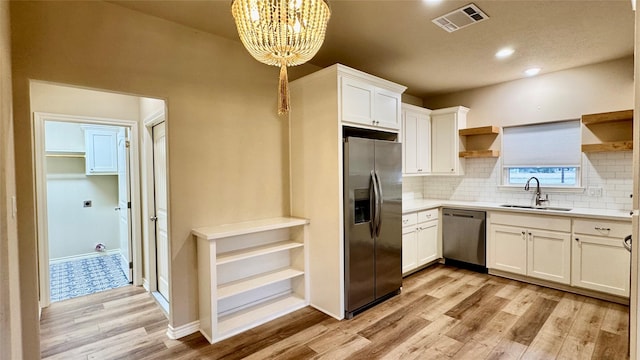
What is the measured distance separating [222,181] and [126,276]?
8.16 feet

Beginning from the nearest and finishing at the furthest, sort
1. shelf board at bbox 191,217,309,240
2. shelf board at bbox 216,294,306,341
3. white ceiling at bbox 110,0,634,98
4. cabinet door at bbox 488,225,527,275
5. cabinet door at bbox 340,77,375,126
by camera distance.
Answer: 1. white ceiling at bbox 110,0,634,98
2. shelf board at bbox 191,217,309,240
3. shelf board at bbox 216,294,306,341
4. cabinet door at bbox 340,77,375,126
5. cabinet door at bbox 488,225,527,275

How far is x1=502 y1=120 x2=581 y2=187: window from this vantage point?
147 inches

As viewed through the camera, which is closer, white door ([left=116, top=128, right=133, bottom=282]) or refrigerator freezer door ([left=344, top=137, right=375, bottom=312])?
refrigerator freezer door ([left=344, top=137, right=375, bottom=312])

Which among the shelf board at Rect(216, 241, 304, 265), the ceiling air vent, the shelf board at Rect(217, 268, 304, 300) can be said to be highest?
the ceiling air vent

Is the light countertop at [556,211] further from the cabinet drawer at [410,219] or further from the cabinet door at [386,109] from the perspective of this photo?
the cabinet door at [386,109]

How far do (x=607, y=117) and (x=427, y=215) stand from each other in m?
2.23

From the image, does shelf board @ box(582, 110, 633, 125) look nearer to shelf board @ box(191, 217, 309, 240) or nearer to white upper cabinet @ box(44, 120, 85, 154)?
shelf board @ box(191, 217, 309, 240)

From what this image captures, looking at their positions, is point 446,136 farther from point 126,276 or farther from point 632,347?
point 126,276

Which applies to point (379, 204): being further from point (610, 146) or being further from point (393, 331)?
point (610, 146)

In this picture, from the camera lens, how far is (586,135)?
361 cm

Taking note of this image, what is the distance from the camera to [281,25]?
58.9 inches

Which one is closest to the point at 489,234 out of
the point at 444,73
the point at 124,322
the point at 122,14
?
the point at 444,73

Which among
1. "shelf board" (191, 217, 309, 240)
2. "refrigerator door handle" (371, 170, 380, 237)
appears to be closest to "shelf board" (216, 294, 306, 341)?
"shelf board" (191, 217, 309, 240)

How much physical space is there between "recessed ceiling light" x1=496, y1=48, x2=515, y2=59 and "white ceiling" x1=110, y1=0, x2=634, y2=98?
0.19 feet
